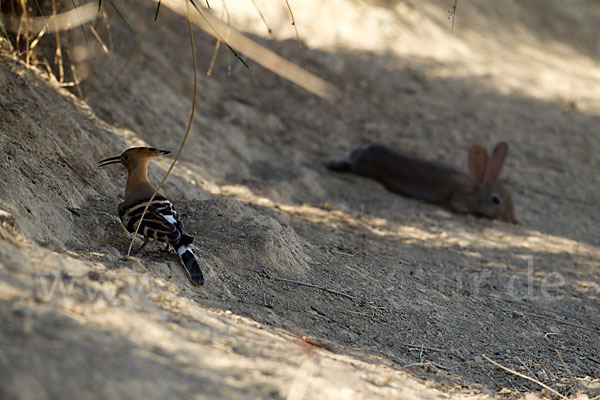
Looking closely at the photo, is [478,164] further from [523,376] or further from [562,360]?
[523,376]

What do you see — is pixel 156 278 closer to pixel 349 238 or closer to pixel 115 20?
pixel 349 238

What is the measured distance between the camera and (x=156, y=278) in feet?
9.78

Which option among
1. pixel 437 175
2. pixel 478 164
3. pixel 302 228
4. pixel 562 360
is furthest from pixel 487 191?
pixel 562 360

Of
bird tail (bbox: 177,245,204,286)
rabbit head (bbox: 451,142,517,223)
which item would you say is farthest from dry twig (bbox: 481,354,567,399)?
rabbit head (bbox: 451,142,517,223)

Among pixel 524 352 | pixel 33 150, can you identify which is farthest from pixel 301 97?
pixel 524 352

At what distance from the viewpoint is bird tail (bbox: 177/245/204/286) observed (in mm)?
3195

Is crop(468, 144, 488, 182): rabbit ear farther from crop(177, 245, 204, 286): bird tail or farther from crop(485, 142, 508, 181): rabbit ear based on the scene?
crop(177, 245, 204, 286): bird tail

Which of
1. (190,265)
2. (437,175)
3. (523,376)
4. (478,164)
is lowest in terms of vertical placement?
(523,376)

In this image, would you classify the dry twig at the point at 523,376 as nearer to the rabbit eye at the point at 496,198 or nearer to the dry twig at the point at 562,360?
the dry twig at the point at 562,360

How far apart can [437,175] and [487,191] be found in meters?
0.63

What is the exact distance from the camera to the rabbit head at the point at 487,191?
691 cm

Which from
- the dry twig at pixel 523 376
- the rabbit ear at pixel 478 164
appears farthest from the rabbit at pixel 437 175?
the dry twig at pixel 523 376

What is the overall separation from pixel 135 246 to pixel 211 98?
424 cm

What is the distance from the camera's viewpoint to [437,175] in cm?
739
